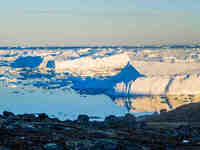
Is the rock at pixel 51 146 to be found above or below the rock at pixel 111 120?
below

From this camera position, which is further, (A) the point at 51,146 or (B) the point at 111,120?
(B) the point at 111,120

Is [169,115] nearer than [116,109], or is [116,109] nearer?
[169,115]

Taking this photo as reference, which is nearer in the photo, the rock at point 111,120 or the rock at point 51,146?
the rock at point 51,146

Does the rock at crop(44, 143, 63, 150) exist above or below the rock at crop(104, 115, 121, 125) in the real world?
below

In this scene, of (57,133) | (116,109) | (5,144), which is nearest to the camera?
(5,144)

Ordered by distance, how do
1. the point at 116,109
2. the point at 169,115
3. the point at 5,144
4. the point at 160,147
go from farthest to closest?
the point at 116,109 < the point at 169,115 < the point at 160,147 < the point at 5,144

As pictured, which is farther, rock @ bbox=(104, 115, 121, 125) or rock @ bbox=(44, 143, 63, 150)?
rock @ bbox=(104, 115, 121, 125)

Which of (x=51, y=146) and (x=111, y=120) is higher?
Result: (x=111, y=120)

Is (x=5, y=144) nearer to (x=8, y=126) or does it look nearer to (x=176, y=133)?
(x=8, y=126)

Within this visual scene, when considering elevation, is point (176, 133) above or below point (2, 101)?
below

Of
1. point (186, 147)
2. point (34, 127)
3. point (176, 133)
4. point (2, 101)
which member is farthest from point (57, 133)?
point (2, 101)
